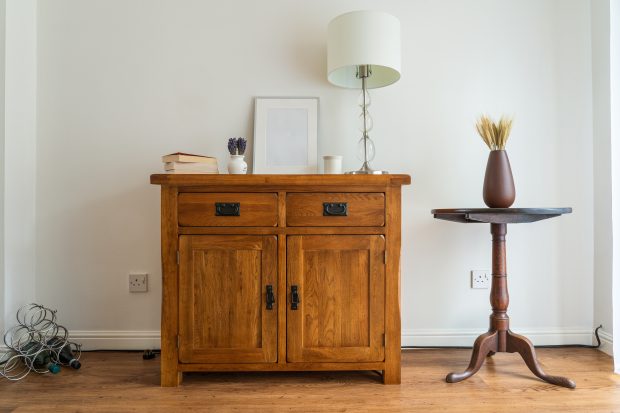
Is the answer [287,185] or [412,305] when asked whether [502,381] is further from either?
[287,185]

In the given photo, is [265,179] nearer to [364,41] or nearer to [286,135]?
[286,135]

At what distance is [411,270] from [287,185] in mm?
922

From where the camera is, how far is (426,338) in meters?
2.20

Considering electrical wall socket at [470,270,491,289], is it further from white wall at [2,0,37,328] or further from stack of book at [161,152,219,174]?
white wall at [2,0,37,328]

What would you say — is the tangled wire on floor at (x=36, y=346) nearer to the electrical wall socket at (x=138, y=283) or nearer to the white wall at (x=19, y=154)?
the white wall at (x=19, y=154)

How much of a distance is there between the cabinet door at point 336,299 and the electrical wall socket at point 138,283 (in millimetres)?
897

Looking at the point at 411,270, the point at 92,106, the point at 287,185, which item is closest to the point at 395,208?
the point at 287,185

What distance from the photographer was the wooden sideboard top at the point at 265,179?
5.48 feet

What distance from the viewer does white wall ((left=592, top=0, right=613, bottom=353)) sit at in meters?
2.11

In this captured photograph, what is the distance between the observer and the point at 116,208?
218 cm

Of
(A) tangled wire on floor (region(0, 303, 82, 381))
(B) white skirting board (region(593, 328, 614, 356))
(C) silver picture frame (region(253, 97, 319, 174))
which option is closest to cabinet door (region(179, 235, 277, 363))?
(C) silver picture frame (region(253, 97, 319, 174))

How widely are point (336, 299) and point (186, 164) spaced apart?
859 millimetres

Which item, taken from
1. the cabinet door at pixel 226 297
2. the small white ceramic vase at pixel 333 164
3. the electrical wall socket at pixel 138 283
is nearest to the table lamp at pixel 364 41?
the small white ceramic vase at pixel 333 164

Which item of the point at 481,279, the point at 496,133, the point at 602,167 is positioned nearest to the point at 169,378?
the point at 481,279
